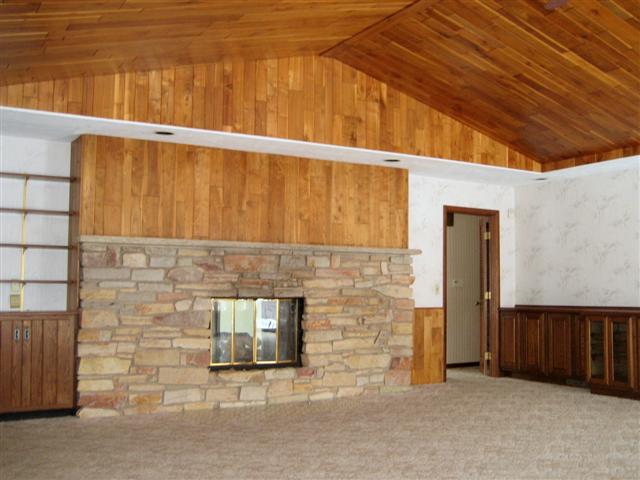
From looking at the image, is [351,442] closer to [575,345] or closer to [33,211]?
[33,211]

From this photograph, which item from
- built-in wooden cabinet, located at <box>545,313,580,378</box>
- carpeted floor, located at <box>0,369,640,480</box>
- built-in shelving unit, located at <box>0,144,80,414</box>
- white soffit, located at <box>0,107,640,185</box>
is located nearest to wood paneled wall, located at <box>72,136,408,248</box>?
white soffit, located at <box>0,107,640,185</box>

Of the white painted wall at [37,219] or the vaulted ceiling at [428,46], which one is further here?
the white painted wall at [37,219]

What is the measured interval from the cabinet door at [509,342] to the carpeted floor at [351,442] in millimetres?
1667

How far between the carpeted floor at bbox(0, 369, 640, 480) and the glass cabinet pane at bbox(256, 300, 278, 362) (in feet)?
2.02

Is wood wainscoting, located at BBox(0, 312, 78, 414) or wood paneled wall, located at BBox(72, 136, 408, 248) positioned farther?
wood paneled wall, located at BBox(72, 136, 408, 248)

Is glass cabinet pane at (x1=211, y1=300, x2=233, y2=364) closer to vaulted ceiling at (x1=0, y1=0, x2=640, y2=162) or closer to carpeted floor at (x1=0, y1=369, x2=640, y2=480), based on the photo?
carpeted floor at (x1=0, y1=369, x2=640, y2=480)

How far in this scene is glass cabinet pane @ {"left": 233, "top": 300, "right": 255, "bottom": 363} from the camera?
284 inches

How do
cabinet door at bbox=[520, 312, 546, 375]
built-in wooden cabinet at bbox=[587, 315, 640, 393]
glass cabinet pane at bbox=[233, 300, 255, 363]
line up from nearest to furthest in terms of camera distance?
1. glass cabinet pane at bbox=[233, 300, 255, 363]
2. built-in wooden cabinet at bbox=[587, 315, 640, 393]
3. cabinet door at bbox=[520, 312, 546, 375]

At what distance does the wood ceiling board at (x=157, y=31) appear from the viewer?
4371 millimetres

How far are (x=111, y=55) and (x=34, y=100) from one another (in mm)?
728

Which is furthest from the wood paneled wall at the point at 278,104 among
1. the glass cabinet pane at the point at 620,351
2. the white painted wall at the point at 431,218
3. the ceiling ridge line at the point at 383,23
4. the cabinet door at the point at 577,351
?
the glass cabinet pane at the point at 620,351

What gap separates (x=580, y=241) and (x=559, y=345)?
4.05 ft

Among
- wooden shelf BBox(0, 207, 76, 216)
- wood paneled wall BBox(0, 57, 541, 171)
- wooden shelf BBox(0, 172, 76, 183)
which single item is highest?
wood paneled wall BBox(0, 57, 541, 171)

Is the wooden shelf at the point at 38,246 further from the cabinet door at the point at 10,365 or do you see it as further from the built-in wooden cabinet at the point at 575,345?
the built-in wooden cabinet at the point at 575,345
